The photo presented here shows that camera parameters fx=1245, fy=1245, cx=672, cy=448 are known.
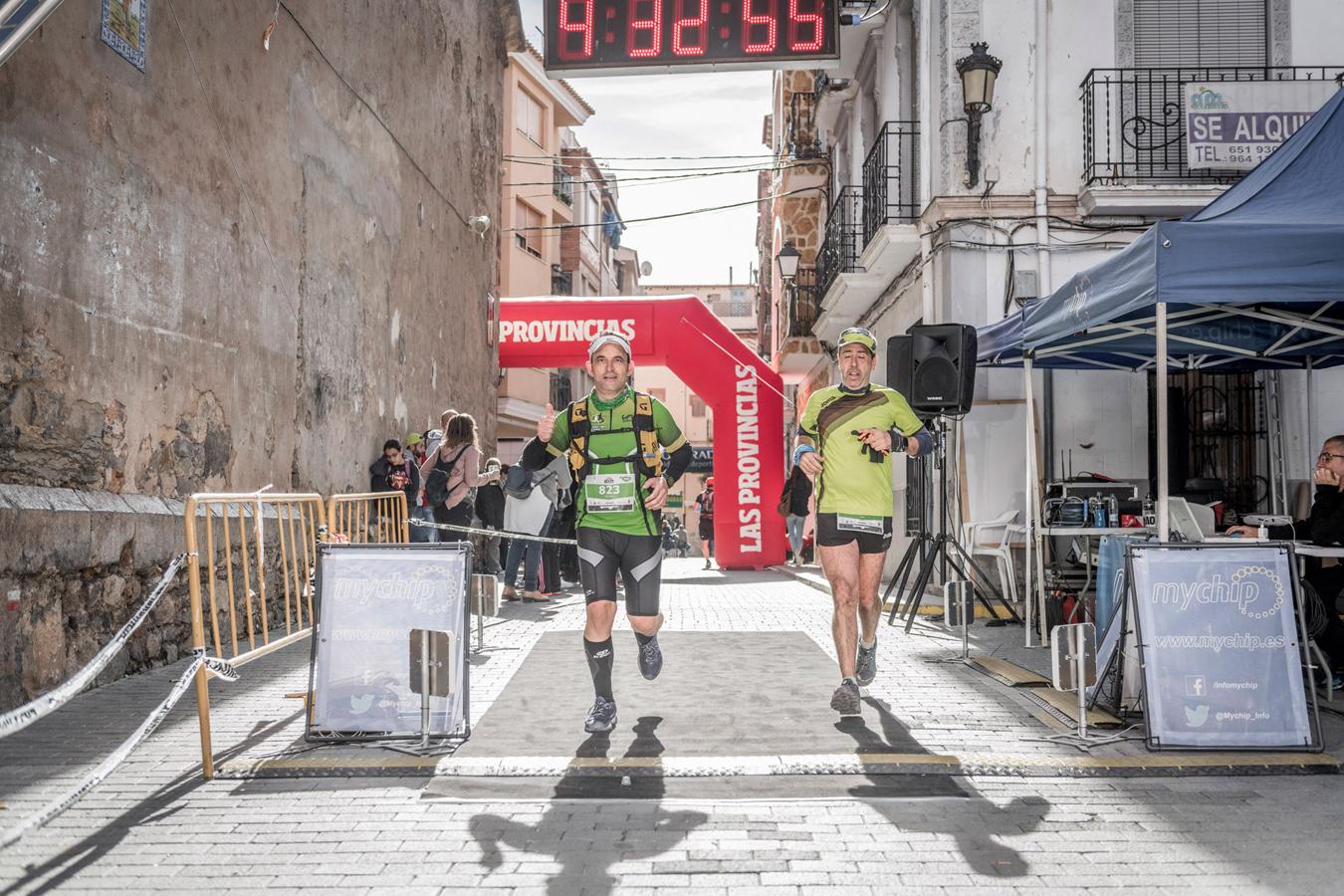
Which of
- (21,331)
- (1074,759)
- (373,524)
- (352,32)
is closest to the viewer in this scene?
(1074,759)

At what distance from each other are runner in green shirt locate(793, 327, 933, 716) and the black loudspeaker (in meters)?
2.52

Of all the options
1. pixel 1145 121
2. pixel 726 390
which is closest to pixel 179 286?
pixel 1145 121

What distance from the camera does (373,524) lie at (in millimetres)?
12172

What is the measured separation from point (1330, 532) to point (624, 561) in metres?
4.20

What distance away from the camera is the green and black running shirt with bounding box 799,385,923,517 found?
6.55 metres

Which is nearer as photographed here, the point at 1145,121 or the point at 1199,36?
the point at 1145,121

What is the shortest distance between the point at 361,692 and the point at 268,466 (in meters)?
5.60

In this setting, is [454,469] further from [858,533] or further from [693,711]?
[858,533]

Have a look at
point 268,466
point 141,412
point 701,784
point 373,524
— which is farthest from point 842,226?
point 701,784

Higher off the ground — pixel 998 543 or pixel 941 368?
pixel 941 368

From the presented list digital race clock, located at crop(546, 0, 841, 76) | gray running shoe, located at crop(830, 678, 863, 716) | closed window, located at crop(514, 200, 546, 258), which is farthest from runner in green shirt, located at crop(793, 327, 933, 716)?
closed window, located at crop(514, 200, 546, 258)

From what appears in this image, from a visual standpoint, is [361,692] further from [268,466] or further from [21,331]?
[268,466]

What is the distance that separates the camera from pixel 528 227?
37.1 m

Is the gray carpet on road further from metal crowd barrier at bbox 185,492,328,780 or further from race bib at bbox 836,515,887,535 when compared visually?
metal crowd barrier at bbox 185,492,328,780
